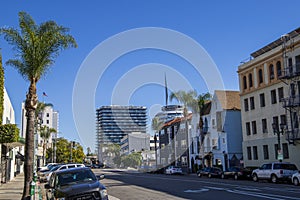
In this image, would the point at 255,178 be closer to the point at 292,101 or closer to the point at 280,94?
the point at 292,101

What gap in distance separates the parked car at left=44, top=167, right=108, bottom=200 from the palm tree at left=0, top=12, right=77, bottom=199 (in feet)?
20.9

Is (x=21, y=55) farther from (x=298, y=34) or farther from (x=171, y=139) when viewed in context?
(x=171, y=139)

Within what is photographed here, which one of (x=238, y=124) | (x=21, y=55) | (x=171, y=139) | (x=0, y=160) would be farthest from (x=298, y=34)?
(x=171, y=139)

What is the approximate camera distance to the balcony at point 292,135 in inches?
1421

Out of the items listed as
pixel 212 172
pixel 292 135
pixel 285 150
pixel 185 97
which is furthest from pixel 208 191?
pixel 185 97

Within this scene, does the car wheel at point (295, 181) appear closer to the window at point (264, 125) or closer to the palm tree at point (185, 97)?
the window at point (264, 125)

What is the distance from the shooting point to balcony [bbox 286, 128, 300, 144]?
118 ft


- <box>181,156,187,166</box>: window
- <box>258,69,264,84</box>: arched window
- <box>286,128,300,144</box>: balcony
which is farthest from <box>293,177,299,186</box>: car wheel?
<box>181,156,187,166</box>: window

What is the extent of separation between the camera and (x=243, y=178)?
125 feet

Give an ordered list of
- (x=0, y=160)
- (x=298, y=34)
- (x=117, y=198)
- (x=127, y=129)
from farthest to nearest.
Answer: (x=127, y=129)
(x=298, y=34)
(x=0, y=160)
(x=117, y=198)

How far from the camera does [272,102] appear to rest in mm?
42000

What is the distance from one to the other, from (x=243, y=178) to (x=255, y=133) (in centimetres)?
897

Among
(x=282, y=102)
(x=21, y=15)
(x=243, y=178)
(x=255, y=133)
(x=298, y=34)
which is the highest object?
(x=298, y=34)

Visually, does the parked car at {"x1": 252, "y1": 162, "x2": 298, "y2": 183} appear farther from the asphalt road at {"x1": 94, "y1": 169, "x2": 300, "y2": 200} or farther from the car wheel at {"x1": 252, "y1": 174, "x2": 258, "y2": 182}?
the asphalt road at {"x1": 94, "y1": 169, "x2": 300, "y2": 200}
